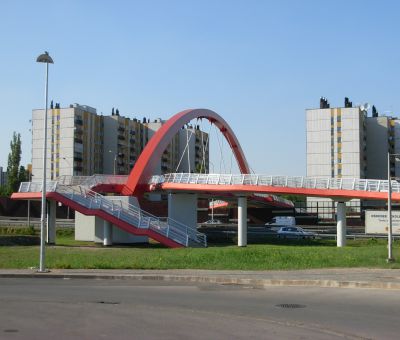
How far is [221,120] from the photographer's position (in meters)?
71.8

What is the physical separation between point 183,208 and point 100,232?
31.5 feet

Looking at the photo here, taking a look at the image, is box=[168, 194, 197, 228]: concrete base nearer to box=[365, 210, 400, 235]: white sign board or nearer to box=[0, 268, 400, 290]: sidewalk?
box=[365, 210, 400, 235]: white sign board

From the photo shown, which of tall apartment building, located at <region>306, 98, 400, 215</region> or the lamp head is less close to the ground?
tall apartment building, located at <region>306, 98, 400, 215</region>

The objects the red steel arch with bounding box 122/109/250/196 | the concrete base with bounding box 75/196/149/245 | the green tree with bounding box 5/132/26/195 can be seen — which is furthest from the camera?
the green tree with bounding box 5/132/26/195

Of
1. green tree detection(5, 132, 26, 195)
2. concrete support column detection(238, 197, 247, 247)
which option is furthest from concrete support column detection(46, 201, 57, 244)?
green tree detection(5, 132, 26, 195)

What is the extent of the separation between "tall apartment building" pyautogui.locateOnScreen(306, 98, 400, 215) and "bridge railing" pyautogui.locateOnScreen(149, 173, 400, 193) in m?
72.3

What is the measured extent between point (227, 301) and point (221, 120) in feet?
188

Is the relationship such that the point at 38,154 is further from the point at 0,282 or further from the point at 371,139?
the point at 0,282

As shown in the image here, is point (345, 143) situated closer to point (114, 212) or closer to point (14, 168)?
point (14, 168)

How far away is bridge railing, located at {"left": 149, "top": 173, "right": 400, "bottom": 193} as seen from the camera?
46.9m

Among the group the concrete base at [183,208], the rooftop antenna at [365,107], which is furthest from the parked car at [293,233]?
the rooftop antenna at [365,107]

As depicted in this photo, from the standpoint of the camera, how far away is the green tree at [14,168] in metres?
100

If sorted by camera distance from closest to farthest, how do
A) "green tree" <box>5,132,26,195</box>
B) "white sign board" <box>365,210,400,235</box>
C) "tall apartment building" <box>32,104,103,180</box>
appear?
1. "white sign board" <box>365,210,400,235</box>
2. "green tree" <box>5,132,26,195</box>
3. "tall apartment building" <box>32,104,103,180</box>

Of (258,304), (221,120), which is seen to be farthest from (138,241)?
(258,304)
